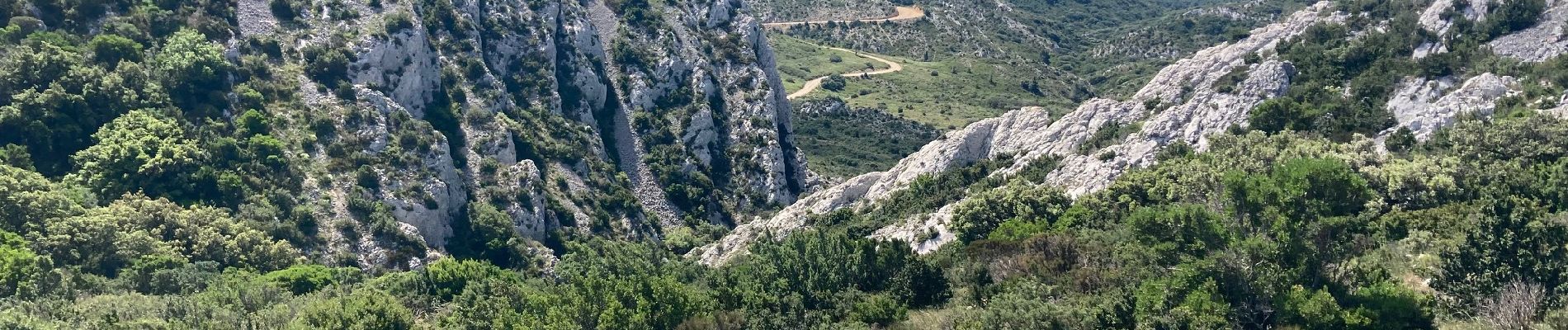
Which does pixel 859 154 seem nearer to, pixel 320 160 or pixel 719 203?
pixel 719 203

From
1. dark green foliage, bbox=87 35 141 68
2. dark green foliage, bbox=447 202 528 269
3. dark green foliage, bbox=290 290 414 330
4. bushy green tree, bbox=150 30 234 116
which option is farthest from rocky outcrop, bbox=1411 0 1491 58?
dark green foliage, bbox=87 35 141 68

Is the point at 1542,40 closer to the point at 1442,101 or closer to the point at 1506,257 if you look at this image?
the point at 1442,101

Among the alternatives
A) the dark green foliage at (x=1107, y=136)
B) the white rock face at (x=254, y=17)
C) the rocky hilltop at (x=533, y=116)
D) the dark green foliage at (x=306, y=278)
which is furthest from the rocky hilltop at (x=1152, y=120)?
the white rock face at (x=254, y=17)

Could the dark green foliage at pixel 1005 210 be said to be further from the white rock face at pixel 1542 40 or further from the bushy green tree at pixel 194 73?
the bushy green tree at pixel 194 73

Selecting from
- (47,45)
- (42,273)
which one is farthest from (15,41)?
(42,273)

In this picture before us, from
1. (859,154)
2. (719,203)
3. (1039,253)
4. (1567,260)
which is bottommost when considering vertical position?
(859,154)

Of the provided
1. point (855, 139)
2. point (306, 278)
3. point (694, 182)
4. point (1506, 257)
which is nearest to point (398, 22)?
point (694, 182)

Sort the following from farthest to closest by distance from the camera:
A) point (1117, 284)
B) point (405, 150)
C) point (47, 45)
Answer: point (405, 150) < point (47, 45) < point (1117, 284)
